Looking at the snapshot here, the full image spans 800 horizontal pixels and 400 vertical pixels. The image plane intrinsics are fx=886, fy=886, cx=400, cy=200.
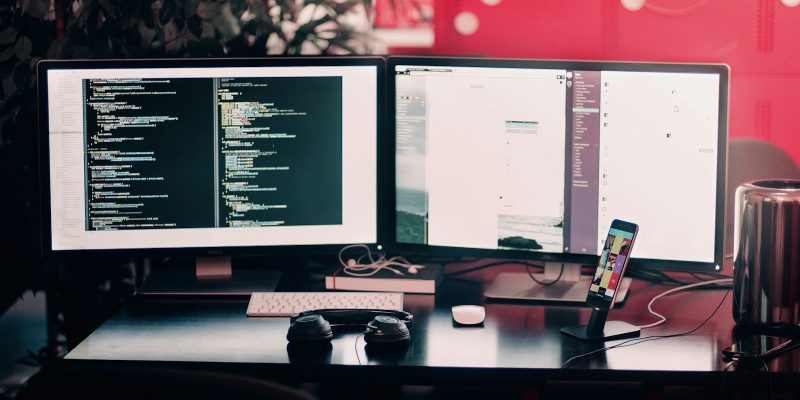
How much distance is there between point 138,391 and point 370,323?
79 cm

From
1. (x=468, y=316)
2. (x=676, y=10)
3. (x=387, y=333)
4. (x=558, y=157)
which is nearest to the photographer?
(x=387, y=333)

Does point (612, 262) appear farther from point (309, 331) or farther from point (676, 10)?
point (676, 10)

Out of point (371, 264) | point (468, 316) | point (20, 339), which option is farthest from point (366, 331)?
point (20, 339)

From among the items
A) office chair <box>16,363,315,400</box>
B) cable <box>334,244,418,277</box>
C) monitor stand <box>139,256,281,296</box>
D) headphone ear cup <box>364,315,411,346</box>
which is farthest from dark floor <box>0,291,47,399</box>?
office chair <box>16,363,315,400</box>

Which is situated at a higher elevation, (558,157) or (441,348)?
(558,157)

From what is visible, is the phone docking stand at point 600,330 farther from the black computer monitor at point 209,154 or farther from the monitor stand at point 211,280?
the monitor stand at point 211,280

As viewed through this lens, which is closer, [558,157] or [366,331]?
[366,331]

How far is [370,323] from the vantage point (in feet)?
4.95

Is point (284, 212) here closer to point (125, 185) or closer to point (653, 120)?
point (125, 185)

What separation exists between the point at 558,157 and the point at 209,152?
0.69 meters

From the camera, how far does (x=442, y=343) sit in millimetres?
1495

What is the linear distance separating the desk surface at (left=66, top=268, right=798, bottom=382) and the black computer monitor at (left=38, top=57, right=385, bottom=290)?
16 centimetres

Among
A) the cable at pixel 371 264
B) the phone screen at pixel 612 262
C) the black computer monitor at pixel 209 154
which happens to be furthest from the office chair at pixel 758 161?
the black computer monitor at pixel 209 154

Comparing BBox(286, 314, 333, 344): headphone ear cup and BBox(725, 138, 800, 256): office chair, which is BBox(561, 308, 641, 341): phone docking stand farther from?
BBox(725, 138, 800, 256): office chair
